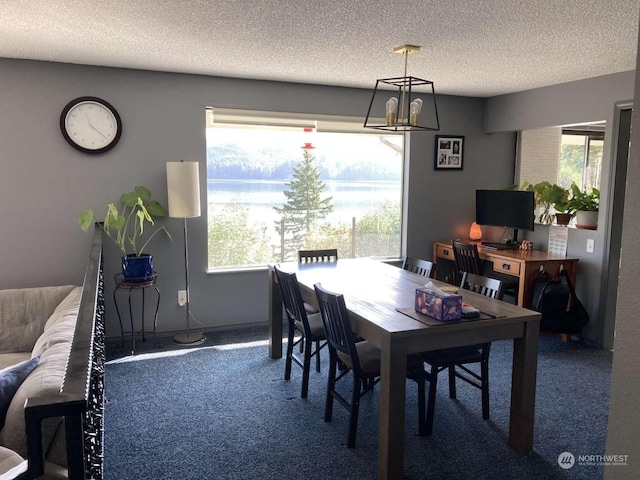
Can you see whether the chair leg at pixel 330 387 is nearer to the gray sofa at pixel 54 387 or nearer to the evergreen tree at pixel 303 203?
the gray sofa at pixel 54 387

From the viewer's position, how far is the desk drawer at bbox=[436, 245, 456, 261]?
214 inches

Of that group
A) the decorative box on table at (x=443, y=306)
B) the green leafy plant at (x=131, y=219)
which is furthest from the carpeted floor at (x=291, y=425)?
the green leafy plant at (x=131, y=219)

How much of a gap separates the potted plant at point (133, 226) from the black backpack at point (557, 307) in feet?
10.8

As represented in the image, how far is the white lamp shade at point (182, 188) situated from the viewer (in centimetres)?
423

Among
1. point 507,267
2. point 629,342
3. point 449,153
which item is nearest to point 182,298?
point 507,267

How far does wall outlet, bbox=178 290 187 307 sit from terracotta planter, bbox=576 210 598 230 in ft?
12.1

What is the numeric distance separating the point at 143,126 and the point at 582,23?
338cm

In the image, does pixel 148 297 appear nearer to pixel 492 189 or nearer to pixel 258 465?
pixel 258 465

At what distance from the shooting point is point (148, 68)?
4281 mm

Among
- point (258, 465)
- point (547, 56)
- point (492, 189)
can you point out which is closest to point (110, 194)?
point (258, 465)

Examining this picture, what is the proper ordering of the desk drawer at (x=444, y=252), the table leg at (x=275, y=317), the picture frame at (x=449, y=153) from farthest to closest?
the picture frame at (x=449, y=153)
the desk drawer at (x=444, y=252)
the table leg at (x=275, y=317)

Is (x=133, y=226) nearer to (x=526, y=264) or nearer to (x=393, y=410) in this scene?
(x=393, y=410)

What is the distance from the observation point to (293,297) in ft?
11.1

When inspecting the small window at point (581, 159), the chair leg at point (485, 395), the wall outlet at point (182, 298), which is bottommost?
the chair leg at point (485, 395)
